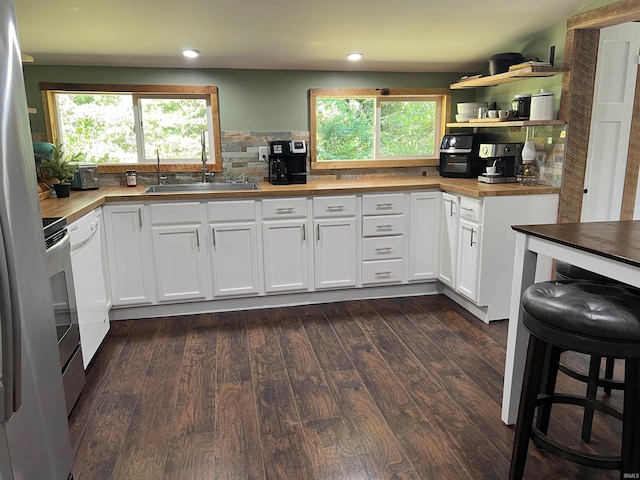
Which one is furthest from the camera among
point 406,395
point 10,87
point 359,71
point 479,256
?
point 359,71

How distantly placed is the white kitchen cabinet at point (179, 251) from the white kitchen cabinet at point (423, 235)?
1.61m

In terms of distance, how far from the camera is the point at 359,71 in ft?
12.8

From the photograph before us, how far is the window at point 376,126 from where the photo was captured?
13.0 feet

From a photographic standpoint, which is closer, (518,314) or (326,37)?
(518,314)

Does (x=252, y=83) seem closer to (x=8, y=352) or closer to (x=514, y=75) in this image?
(x=514, y=75)

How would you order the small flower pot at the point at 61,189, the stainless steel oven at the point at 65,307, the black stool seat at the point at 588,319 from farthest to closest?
1. the small flower pot at the point at 61,189
2. the stainless steel oven at the point at 65,307
3. the black stool seat at the point at 588,319

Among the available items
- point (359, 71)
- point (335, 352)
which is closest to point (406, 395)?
point (335, 352)

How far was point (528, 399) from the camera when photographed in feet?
5.26

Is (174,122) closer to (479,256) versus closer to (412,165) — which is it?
(412,165)

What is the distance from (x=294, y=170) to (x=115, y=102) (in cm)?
153

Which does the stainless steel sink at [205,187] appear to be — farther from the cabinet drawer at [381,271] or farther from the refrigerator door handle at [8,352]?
the refrigerator door handle at [8,352]

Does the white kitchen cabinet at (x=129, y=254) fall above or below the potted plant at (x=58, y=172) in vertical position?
below

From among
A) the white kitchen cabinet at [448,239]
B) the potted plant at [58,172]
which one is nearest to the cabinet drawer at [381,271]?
the white kitchen cabinet at [448,239]

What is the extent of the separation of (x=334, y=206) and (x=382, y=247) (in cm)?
51
